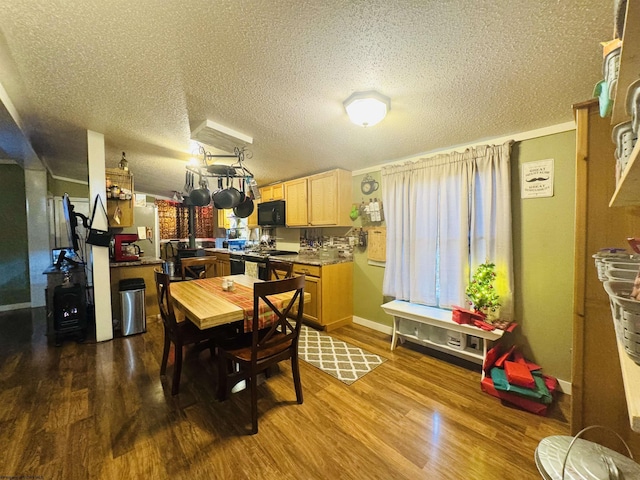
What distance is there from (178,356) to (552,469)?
2.27 meters

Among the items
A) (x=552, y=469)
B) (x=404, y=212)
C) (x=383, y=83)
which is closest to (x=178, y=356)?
(x=552, y=469)

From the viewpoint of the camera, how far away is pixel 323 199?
360 centimetres

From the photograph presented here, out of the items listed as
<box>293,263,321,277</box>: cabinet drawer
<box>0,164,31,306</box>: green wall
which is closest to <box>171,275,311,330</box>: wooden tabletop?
<box>293,263,321,277</box>: cabinet drawer

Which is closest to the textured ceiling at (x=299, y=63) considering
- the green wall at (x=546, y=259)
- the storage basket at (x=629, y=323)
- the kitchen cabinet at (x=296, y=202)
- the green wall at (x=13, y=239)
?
the green wall at (x=546, y=259)

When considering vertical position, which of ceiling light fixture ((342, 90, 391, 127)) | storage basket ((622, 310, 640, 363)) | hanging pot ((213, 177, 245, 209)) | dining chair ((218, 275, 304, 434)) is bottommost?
dining chair ((218, 275, 304, 434))

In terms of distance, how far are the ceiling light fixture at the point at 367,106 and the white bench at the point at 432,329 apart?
1.94m

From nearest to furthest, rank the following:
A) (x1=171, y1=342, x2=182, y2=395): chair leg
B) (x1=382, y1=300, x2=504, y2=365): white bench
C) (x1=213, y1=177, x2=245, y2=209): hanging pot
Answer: (x1=171, y1=342, x2=182, y2=395): chair leg → (x1=382, y1=300, x2=504, y2=365): white bench → (x1=213, y1=177, x2=245, y2=209): hanging pot

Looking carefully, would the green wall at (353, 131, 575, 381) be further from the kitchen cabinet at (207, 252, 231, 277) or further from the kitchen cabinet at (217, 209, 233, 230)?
the kitchen cabinet at (217, 209, 233, 230)

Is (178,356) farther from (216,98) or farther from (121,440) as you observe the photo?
(216,98)

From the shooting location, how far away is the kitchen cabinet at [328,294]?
3256 mm

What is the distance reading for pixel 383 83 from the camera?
1.57 metres

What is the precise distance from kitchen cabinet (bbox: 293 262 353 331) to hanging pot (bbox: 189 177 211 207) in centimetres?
146

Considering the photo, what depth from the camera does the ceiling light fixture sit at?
1.67 meters

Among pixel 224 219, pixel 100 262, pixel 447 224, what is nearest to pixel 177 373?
pixel 100 262
